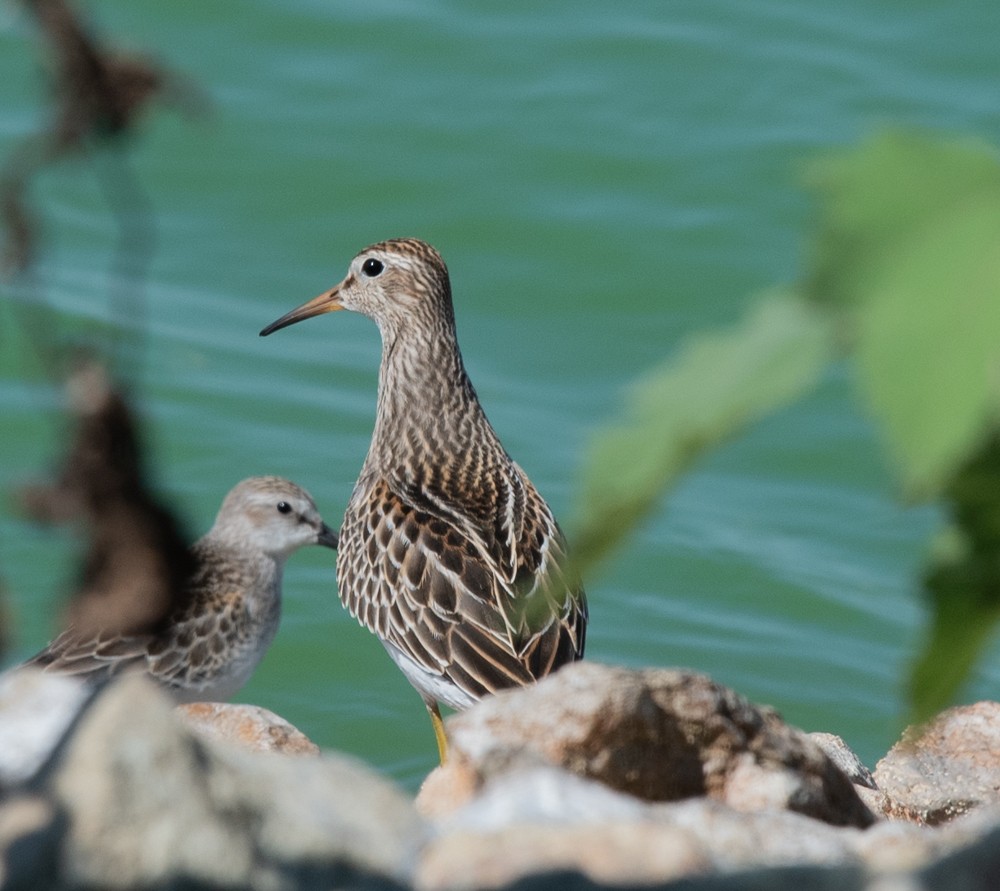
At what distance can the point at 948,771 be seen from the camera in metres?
5.25

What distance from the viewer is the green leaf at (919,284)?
1069 millimetres

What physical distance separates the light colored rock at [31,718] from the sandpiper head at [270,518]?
153 inches

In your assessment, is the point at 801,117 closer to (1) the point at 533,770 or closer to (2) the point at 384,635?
(2) the point at 384,635

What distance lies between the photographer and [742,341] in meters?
1.19

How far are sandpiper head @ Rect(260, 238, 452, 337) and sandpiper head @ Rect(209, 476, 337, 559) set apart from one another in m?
1.01

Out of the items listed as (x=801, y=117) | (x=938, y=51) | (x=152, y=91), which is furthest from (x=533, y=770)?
(x=938, y=51)

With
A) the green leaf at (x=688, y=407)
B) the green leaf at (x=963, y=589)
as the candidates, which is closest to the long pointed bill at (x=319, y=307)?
the green leaf at (x=963, y=589)

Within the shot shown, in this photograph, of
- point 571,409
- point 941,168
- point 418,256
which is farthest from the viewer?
point 571,409

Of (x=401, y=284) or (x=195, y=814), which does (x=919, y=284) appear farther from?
(x=401, y=284)

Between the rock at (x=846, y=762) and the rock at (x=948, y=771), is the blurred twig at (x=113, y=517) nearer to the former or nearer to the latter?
the rock at (x=948, y=771)

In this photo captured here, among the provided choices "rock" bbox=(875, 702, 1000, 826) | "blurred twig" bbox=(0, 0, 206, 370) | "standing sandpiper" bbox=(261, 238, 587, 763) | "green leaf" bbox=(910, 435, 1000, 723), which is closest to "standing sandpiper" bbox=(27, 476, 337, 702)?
"standing sandpiper" bbox=(261, 238, 587, 763)

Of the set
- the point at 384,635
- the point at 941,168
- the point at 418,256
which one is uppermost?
the point at 941,168

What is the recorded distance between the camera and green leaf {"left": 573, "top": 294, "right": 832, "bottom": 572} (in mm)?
1138

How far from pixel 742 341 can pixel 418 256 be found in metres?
7.24
